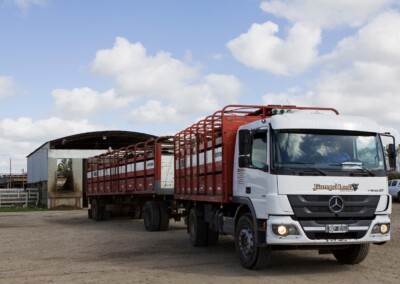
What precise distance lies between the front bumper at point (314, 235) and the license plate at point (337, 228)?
0.05m

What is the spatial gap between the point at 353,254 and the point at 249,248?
1.97 meters

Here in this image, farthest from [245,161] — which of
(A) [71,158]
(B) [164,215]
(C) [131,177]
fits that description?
(A) [71,158]

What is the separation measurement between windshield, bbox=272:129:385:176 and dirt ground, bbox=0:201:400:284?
175cm

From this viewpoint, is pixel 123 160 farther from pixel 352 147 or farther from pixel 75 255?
pixel 352 147

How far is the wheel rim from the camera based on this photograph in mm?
8992

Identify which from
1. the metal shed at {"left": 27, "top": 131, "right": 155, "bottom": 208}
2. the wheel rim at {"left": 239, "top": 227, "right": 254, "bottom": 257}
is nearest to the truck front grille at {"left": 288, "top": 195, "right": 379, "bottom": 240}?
the wheel rim at {"left": 239, "top": 227, "right": 254, "bottom": 257}

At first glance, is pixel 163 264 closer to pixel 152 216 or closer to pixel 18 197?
pixel 152 216

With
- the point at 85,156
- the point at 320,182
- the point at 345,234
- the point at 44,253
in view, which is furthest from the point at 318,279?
the point at 85,156

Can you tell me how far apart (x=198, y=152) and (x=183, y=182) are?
1683 millimetres

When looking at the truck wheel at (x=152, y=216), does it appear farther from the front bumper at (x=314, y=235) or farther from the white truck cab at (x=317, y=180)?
the front bumper at (x=314, y=235)

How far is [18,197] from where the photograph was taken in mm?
40375

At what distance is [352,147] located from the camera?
8719mm

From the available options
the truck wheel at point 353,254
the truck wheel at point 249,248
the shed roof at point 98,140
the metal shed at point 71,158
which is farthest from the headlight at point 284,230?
the metal shed at point 71,158

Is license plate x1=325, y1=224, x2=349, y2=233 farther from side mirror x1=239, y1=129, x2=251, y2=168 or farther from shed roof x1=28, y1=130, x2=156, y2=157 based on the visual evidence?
shed roof x1=28, y1=130, x2=156, y2=157
